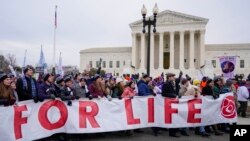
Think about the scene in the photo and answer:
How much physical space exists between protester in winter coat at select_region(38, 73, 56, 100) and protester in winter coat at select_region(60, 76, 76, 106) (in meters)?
0.27

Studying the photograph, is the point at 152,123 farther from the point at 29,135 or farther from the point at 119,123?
the point at 29,135

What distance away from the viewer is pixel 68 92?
29.2 feet

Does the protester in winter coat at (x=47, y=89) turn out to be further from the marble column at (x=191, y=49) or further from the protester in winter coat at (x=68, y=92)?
the marble column at (x=191, y=49)

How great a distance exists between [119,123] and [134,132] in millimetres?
1334

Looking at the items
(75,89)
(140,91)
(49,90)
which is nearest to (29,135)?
(49,90)

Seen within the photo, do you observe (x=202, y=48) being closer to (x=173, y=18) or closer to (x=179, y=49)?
(x=179, y=49)

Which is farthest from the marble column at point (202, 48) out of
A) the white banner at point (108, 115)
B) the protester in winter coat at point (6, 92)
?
the protester in winter coat at point (6, 92)

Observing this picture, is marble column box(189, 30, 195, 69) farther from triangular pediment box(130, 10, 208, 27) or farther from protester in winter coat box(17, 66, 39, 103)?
protester in winter coat box(17, 66, 39, 103)

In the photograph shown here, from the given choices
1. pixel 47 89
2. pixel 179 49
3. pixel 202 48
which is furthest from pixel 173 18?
pixel 47 89

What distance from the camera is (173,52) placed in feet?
269

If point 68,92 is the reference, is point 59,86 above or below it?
above

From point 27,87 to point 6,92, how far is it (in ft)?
2.45

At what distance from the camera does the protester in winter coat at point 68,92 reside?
8594 millimetres

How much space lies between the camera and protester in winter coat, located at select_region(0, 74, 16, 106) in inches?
287
